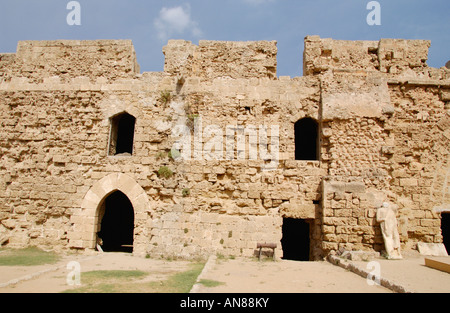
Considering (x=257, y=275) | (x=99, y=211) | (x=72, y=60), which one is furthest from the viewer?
(x=72, y=60)

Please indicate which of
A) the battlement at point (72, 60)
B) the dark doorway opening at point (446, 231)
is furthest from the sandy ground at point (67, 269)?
the dark doorway opening at point (446, 231)

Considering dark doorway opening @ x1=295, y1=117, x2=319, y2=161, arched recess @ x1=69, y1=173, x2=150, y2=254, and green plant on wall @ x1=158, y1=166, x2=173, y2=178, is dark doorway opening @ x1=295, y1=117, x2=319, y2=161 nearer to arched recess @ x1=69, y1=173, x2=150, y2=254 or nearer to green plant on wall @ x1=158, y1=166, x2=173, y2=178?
green plant on wall @ x1=158, y1=166, x2=173, y2=178

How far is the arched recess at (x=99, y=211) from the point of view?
893 cm

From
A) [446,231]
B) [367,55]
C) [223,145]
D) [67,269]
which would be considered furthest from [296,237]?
[67,269]

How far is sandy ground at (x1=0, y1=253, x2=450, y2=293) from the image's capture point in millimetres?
5262

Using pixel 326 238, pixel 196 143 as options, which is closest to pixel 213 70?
pixel 196 143

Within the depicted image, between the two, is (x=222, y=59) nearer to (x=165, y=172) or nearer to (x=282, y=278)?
(x=165, y=172)

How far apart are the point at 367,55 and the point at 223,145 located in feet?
15.9

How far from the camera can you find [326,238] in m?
8.37

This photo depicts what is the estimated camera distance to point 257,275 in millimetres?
6438
